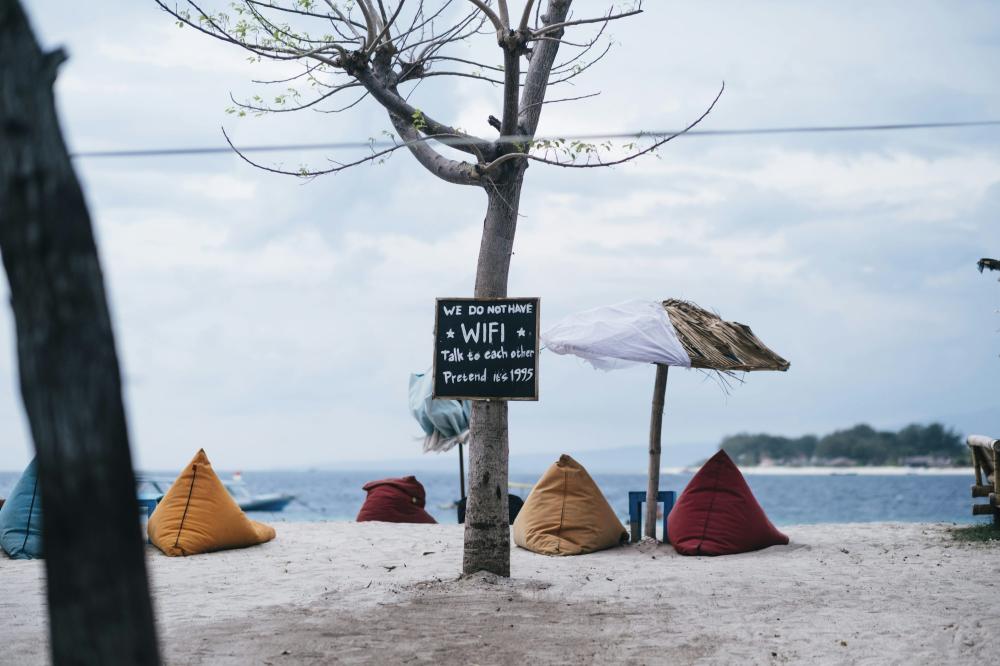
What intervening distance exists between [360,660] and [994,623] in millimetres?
3723

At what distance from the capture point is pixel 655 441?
9.57 metres

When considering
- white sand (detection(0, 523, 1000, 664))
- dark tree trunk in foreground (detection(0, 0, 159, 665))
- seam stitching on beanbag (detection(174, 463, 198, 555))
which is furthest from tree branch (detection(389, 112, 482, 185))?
dark tree trunk in foreground (detection(0, 0, 159, 665))

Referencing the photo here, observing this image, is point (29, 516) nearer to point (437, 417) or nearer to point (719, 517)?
point (437, 417)

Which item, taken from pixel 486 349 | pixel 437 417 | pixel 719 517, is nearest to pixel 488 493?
pixel 486 349

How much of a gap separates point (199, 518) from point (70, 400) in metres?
7.08

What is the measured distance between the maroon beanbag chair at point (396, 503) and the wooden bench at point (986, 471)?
21.0ft

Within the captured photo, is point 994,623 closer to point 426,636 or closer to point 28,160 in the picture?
point 426,636

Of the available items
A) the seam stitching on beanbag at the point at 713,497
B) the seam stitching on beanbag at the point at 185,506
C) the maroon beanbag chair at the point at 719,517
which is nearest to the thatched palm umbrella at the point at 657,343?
the maroon beanbag chair at the point at 719,517

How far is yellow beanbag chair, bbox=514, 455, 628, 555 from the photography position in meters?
9.11

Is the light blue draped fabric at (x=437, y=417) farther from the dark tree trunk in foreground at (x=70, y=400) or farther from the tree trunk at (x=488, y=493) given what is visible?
the dark tree trunk in foreground at (x=70, y=400)

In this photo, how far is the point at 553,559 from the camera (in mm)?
8617

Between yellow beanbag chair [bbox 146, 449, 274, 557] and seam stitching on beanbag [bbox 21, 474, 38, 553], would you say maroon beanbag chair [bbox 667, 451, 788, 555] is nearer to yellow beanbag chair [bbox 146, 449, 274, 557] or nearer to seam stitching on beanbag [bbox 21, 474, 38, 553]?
A: yellow beanbag chair [bbox 146, 449, 274, 557]

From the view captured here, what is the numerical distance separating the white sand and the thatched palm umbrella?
161 cm

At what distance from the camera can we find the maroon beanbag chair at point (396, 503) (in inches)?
473
